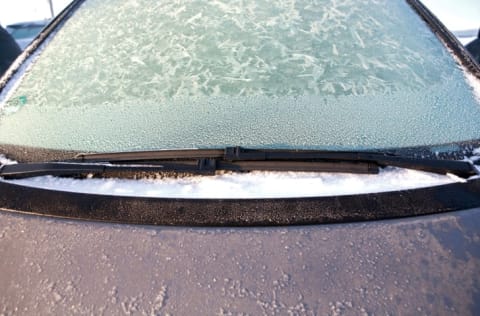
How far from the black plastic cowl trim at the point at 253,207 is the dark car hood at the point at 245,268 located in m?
0.03

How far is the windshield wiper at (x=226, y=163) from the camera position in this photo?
1241mm

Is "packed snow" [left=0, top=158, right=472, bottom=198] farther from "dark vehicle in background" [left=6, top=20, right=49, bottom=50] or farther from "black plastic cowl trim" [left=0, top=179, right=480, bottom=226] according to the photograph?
"dark vehicle in background" [left=6, top=20, right=49, bottom=50]

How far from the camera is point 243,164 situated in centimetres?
127

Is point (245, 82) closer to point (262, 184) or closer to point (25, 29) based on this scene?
point (262, 184)

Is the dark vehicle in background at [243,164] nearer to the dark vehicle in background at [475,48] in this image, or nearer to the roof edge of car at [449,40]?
the roof edge of car at [449,40]

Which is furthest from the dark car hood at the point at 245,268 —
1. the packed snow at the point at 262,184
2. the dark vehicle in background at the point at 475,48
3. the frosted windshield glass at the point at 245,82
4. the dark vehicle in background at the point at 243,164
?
the dark vehicle in background at the point at 475,48

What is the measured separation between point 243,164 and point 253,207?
17 cm

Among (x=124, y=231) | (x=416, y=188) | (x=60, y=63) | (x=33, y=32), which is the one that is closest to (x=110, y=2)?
(x=60, y=63)

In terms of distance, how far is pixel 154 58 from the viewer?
1664mm

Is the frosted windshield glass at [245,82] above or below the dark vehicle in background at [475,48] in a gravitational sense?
above

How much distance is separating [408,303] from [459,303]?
0.39 ft

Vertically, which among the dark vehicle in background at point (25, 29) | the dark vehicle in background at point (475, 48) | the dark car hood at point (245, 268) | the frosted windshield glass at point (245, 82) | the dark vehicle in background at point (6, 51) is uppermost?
the frosted windshield glass at point (245, 82)

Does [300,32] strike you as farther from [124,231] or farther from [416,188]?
[124,231]

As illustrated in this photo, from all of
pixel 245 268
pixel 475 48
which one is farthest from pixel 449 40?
pixel 475 48
